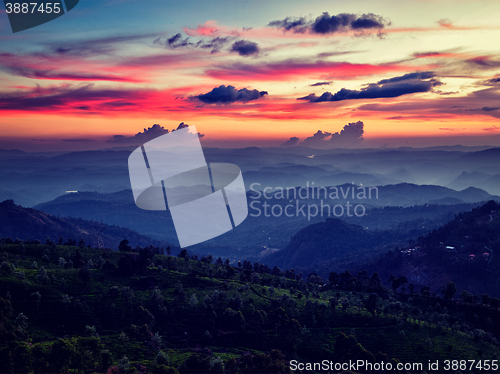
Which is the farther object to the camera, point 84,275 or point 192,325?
point 84,275

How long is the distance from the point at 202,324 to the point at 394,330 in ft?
176

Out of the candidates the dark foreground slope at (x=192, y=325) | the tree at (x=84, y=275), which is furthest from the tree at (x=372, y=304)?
the tree at (x=84, y=275)

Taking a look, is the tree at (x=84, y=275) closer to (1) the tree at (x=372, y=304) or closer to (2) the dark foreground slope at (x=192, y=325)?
(2) the dark foreground slope at (x=192, y=325)

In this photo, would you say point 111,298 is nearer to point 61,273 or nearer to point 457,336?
point 61,273

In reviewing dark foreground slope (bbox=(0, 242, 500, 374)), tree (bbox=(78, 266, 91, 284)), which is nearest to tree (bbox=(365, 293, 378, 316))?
dark foreground slope (bbox=(0, 242, 500, 374))

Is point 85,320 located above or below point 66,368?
below

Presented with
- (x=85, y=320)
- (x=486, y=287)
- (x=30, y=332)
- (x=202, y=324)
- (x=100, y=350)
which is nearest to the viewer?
(x=100, y=350)

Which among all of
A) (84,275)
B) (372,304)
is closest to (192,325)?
(84,275)

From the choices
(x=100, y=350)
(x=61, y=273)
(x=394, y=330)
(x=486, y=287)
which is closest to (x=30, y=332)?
(x=100, y=350)

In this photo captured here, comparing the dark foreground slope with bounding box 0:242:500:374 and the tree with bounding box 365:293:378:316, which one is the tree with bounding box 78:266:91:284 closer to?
the dark foreground slope with bounding box 0:242:500:374

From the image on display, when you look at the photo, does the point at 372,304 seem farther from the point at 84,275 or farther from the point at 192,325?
the point at 84,275

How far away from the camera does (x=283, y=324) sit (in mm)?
90062

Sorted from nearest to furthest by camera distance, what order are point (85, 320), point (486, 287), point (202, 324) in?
point (85, 320) → point (202, 324) → point (486, 287)

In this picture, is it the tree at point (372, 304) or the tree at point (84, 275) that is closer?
the tree at point (84, 275)
